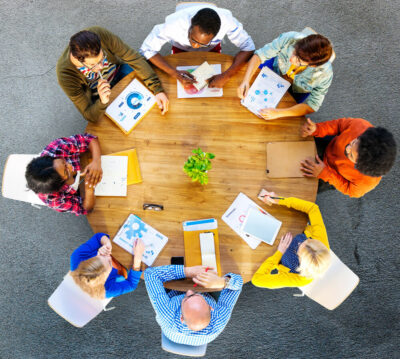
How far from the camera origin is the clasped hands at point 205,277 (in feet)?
5.58

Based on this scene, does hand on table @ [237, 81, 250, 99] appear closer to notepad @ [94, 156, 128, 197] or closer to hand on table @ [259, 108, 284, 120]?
hand on table @ [259, 108, 284, 120]

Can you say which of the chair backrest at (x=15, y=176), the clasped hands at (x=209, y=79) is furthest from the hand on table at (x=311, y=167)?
the chair backrest at (x=15, y=176)

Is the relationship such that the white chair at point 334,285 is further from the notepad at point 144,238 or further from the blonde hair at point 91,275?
the blonde hair at point 91,275

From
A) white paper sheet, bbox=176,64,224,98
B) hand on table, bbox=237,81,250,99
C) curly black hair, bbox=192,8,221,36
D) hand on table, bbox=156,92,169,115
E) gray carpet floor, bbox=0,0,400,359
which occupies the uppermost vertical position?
curly black hair, bbox=192,8,221,36

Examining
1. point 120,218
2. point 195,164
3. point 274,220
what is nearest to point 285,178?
point 274,220

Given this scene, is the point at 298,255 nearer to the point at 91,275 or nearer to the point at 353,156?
the point at 353,156

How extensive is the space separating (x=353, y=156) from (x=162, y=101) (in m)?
1.24

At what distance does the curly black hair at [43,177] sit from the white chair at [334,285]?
5.59 feet

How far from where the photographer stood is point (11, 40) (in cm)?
300

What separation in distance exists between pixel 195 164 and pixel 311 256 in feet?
2.80

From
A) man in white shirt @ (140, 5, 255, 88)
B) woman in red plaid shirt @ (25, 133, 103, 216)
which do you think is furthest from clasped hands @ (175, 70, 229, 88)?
woman in red plaid shirt @ (25, 133, 103, 216)

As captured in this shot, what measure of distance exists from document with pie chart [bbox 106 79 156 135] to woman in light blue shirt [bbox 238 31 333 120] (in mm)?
634

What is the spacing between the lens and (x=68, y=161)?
1854 mm

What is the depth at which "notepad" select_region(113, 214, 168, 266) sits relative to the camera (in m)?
1.81
